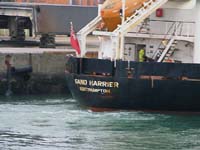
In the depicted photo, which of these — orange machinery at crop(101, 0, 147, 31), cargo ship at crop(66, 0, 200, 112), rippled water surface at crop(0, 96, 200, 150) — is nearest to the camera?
rippled water surface at crop(0, 96, 200, 150)

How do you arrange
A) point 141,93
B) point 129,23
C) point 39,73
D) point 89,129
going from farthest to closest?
1. point 39,73
2. point 129,23
3. point 141,93
4. point 89,129

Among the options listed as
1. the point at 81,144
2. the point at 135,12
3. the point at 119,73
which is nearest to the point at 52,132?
the point at 81,144

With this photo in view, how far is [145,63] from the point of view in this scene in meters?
32.8

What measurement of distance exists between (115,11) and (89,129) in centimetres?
639

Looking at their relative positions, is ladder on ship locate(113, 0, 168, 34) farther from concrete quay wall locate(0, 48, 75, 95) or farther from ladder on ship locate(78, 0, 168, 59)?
concrete quay wall locate(0, 48, 75, 95)

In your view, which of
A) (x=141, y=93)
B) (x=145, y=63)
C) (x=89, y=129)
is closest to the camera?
(x=89, y=129)

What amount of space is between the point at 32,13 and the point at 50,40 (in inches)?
80.7

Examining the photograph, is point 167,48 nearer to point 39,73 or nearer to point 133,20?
point 133,20

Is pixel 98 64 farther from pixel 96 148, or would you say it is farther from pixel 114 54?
pixel 96 148

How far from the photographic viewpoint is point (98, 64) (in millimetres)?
33750

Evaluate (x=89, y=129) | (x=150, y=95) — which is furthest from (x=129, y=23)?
(x=89, y=129)

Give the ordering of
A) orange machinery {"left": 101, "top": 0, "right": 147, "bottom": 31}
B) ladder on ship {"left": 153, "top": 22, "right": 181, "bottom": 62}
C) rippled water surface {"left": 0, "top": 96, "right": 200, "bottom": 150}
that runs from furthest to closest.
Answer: orange machinery {"left": 101, "top": 0, "right": 147, "bottom": 31}
ladder on ship {"left": 153, "top": 22, "right": 181, "bottom": 62}
rippled water surface {"left": 0, "top": 96, "right": 200, "bottom": 150}

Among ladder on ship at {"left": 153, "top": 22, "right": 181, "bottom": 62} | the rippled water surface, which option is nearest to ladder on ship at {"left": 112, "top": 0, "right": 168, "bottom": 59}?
ladder on ship at {"left": 153, "top": 22, "right": 181, "bottom": 62}

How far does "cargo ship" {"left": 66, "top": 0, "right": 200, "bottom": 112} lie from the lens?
3284 centimetres
